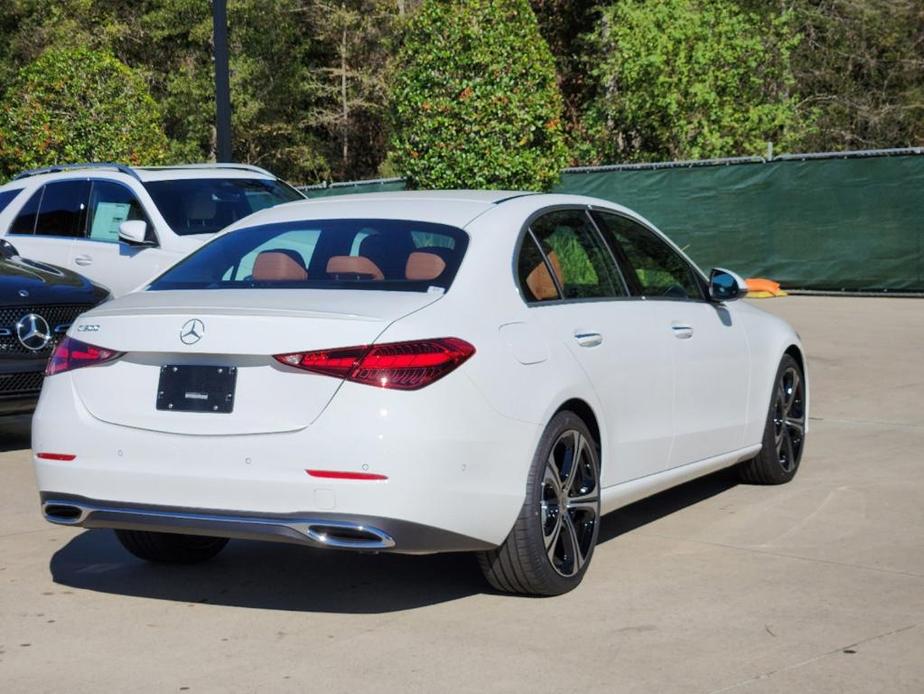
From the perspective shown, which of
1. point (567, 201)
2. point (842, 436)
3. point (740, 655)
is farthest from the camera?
point (842, 436)

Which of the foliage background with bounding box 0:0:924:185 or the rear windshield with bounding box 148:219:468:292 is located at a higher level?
the foliage background with bounding box 0:0:924:185

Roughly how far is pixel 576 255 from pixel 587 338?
2.28 ft

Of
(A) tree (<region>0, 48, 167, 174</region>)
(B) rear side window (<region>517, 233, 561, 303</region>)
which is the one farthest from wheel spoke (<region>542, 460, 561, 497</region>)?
(A) tree (<region>0, 48, 167, 174</region>)

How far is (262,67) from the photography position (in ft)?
169

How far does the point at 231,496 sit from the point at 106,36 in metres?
49.4

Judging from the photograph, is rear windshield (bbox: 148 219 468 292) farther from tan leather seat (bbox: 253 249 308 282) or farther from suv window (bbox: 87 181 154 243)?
suv window (bbox: 87 181 154 243)

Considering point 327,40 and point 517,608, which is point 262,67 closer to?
point 327,40

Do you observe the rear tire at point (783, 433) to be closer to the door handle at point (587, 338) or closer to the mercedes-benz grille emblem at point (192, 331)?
the door handle at point (587, 338)

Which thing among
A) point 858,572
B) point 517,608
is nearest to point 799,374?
point 858,572

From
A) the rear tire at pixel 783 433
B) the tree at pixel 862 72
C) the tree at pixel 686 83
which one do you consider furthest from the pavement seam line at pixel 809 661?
the tree at pixel 862 72

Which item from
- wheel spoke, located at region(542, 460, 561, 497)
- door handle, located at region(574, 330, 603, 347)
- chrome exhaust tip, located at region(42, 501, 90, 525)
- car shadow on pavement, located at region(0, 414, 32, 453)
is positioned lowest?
car shadow on pavement, located at region(0, 414, 32, 453)

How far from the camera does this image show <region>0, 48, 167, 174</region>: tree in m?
23.2

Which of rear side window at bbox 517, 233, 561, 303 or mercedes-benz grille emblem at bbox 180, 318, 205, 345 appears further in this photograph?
rear side window at bbox 517, 233, 561, 303

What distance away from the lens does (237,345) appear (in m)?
5.50
